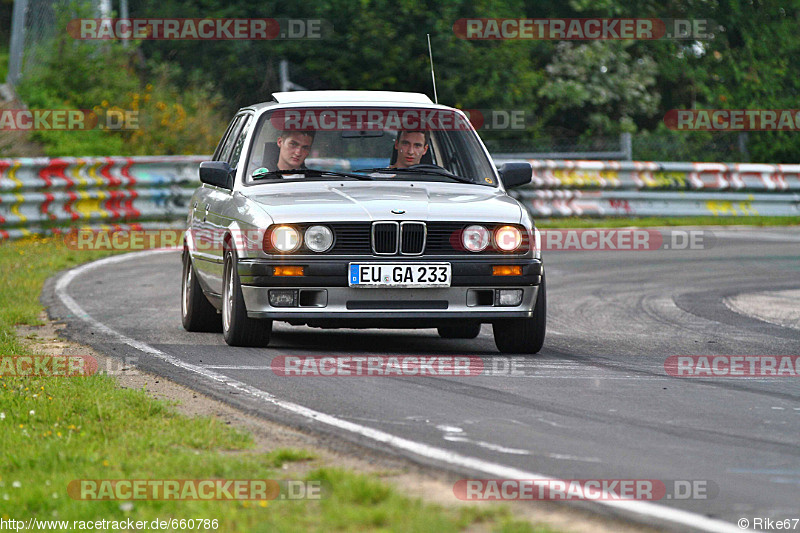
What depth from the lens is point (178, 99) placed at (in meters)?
29.0

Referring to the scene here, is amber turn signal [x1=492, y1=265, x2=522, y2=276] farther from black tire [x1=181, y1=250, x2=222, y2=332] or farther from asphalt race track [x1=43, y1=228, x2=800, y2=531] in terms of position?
black tire [x1=181, y1=250, x2=222, y2=332]

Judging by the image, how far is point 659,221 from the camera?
80.5ft

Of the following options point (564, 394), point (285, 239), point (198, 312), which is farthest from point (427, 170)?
point (564, 394)

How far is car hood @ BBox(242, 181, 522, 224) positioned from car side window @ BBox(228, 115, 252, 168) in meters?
0.79

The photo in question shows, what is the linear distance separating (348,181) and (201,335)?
1711 mm

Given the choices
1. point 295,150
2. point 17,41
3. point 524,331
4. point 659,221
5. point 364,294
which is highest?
point 17,41

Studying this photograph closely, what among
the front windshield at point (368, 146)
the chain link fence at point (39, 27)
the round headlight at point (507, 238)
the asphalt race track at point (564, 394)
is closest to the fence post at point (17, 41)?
the chain link fence at point (39, 27)

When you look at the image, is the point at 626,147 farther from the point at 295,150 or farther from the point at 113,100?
the point at 295,150

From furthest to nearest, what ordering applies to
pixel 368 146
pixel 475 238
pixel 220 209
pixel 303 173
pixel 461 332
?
pixel 461 332 → pixel 368 146 → pixel 220 209 → pixel 303 173 → pixel 475 238

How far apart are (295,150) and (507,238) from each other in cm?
183

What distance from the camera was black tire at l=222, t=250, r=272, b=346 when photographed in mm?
8977

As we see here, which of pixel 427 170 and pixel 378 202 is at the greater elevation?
pixel 427 170

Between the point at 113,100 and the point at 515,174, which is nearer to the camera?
the point at 515,174

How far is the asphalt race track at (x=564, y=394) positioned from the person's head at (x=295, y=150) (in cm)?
122
